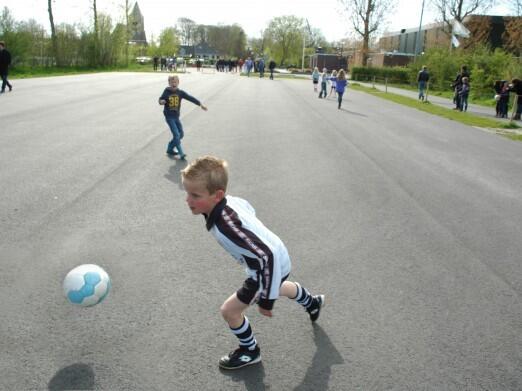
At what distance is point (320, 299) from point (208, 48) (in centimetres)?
12879

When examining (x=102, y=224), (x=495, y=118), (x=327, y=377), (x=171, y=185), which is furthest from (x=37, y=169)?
(x=495, y=118)

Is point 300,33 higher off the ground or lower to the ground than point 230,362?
higher

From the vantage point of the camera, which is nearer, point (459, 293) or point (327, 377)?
point (327, 377)

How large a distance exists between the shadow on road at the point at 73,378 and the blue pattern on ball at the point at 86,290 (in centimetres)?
52

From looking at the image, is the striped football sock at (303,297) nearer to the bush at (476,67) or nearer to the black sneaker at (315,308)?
the black sneaker at (315,308)

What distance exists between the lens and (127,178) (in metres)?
7.71

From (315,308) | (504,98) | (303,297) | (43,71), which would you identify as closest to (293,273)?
(315,308)

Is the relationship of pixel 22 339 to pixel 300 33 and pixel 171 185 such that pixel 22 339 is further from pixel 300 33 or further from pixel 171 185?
pixel 300 33

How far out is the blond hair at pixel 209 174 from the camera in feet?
9.08

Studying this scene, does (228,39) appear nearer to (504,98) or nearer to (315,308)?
(504,98)

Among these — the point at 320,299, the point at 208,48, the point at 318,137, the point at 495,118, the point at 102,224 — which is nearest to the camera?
the point at 320,299

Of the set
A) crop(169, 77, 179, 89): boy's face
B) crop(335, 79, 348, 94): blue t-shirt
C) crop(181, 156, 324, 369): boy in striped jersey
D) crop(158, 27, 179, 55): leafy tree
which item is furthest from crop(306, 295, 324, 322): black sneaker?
crop(158, 27, 179, 55): leafy tree

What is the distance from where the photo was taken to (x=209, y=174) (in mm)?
2789

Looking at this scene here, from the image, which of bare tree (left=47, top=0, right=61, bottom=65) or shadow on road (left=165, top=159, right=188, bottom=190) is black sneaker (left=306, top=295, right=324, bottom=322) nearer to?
shadow on road (left=165, top=159, right=188, bottom=190)
